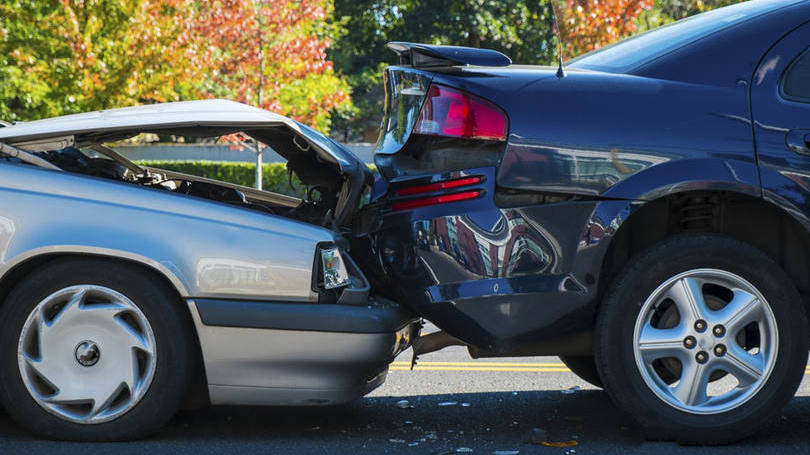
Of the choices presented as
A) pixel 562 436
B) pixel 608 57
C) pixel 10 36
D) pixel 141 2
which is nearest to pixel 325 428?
pixel 562 436

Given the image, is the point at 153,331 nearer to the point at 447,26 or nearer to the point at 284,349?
the point at 284,349

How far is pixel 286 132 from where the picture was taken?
4.54 meters

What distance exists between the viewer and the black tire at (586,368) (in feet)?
16.2

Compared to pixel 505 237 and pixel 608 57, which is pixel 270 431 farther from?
pixel 608 57

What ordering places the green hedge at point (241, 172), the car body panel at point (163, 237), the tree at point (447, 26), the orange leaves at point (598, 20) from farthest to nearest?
the tree at point (447, 26) → the green hedge at point (241, 172) → the orange leaves at point (598, 20) → the car body panel at point (163, 237)

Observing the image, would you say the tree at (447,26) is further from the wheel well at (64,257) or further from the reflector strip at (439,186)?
the wheel well at (64,257)

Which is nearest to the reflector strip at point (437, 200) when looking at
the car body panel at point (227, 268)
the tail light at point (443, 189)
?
the tail light at point (443, 189)

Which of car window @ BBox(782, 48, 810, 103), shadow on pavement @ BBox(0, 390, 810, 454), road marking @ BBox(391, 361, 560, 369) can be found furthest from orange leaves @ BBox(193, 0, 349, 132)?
car window @ BBox(782, 48, 810, 103)

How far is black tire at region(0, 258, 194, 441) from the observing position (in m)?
3.81

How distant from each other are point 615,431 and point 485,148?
134 centimetres

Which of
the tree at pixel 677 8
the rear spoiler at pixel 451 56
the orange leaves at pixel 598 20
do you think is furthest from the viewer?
the tree at pixel 677 8

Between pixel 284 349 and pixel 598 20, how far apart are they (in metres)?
18.3

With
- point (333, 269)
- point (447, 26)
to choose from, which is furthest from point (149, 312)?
point (447, 26)

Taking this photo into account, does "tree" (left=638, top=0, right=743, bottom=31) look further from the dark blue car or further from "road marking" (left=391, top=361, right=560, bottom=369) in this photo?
the dark blue car
